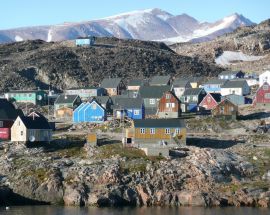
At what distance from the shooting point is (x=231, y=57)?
188500 mm

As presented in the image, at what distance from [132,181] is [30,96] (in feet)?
187

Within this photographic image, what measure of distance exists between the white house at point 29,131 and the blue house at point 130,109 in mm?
17788

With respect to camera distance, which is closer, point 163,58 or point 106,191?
point 106,191

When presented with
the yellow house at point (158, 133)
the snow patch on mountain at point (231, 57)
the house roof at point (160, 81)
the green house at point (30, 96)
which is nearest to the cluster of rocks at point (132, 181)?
the yellow house at point (158, 133)

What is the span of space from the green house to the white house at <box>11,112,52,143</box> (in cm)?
4076

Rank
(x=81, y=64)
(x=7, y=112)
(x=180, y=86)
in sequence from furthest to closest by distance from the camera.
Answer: (x=81, y=64) → (x=180, y=86) → (x=7, y=112)

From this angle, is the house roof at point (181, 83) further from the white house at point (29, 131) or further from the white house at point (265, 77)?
the white house at point (29, 131)

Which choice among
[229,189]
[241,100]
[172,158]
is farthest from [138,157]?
[241,100]

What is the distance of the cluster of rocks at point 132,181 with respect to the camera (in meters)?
69.0

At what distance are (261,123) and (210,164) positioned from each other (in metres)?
19.4

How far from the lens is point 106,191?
69.3m

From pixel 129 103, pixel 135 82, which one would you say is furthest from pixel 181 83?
pixel 129 103

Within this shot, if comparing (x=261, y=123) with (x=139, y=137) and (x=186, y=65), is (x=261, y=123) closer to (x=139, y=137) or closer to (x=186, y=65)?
(x=139, y=137)

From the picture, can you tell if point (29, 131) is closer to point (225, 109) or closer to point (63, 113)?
point (63, 113)
